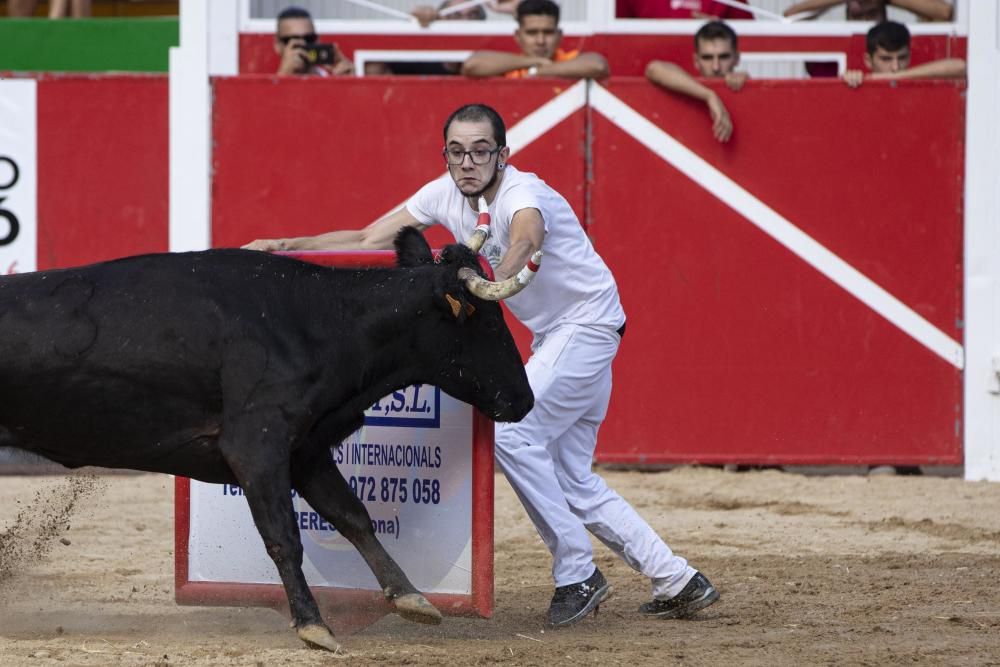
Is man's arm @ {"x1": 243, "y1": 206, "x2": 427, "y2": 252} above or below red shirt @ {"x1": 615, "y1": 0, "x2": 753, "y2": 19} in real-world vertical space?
below

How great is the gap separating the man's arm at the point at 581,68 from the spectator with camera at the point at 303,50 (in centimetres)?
133

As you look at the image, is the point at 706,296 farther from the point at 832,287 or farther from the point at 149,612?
the point at 149,612

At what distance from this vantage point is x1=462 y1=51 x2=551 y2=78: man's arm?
31.2ft

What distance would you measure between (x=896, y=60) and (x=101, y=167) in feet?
15.3

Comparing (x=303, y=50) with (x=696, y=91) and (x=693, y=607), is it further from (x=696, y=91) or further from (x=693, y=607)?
(x=693, y=607)

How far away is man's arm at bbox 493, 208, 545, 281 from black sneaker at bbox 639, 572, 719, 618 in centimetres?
138

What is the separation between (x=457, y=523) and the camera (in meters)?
5.72

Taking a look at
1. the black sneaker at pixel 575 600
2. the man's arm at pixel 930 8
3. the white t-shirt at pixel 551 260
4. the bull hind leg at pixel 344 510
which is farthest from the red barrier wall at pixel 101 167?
the man's arm at pixel 930 8

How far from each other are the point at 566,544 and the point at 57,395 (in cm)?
181

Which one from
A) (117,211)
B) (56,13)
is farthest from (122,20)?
(117,211)

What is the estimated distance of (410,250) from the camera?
218 inches

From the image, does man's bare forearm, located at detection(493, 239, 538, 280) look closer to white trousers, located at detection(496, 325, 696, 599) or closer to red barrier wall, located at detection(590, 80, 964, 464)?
white trousers, located at detection(496, 325, 696, 599)

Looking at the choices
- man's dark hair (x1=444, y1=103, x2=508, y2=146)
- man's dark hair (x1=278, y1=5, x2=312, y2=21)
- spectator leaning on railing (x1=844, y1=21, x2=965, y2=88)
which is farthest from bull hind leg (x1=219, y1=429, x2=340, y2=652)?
spectator leaning on railing (x1=844, y1=21, x2=965, y2=88)

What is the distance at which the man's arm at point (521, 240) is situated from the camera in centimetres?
528
